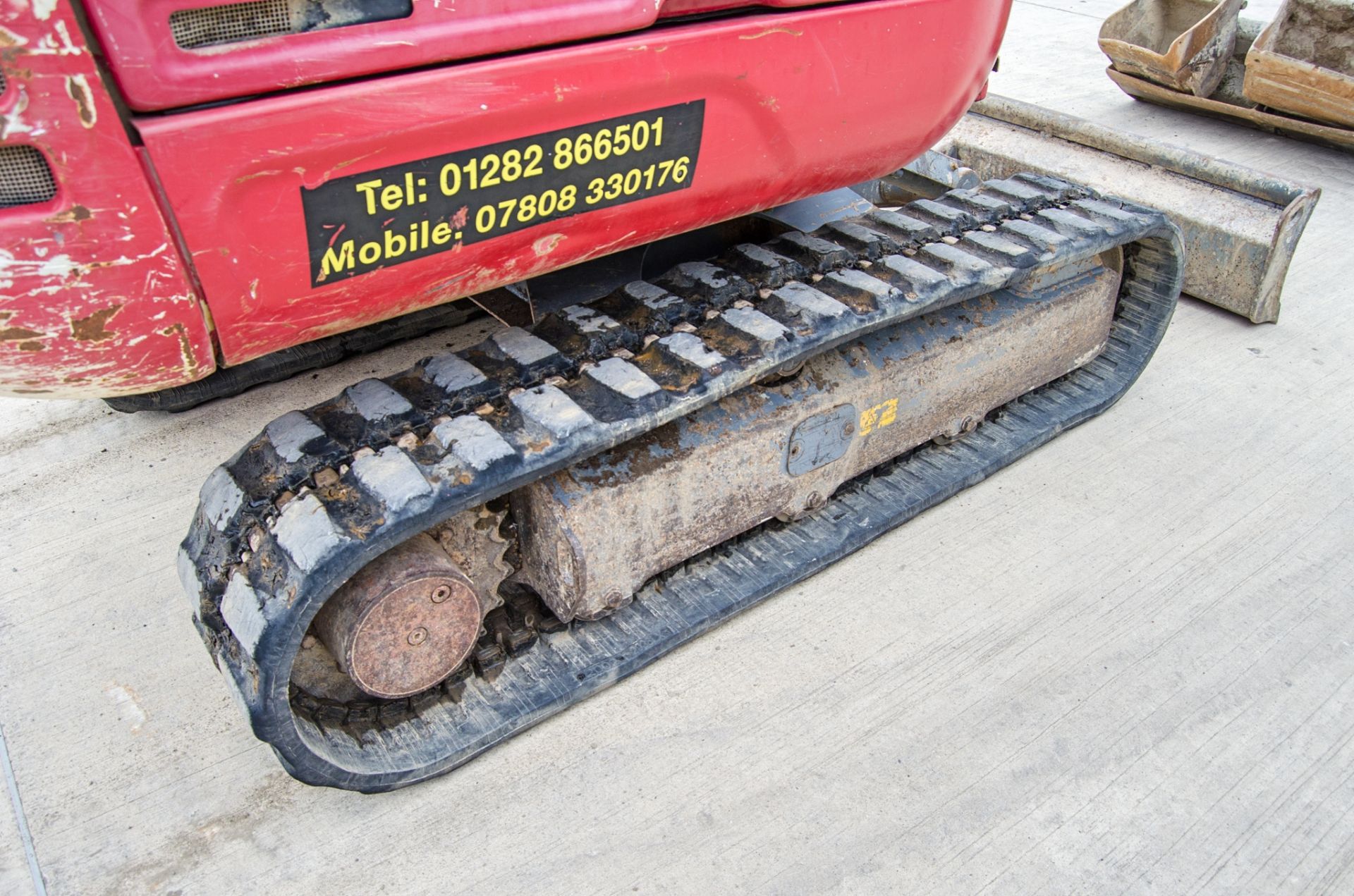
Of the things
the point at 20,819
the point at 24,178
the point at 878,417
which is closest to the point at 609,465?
the point at 878,417

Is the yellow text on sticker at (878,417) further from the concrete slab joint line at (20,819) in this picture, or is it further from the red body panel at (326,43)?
the concrete slab joint line at (20,819)

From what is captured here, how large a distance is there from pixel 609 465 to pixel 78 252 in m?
1.11

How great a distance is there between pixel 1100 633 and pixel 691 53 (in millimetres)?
1705

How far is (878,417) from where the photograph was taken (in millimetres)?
2703

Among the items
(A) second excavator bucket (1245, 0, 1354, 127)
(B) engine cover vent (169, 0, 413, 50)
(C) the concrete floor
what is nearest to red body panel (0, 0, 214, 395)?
(B) engine cover vent (169, 0, 413, 50)

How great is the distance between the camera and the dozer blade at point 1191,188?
372 cm

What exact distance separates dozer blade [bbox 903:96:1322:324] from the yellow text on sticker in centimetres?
128

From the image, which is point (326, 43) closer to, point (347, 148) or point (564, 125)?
point (347, 148)

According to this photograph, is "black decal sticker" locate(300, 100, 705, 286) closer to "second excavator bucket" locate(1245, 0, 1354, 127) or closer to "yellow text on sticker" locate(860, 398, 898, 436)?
"yellow text on sticker" locate(860, 398, 898, 436)

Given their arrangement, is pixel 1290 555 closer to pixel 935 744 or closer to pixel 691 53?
pixel 935 744

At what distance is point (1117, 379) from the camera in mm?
3350

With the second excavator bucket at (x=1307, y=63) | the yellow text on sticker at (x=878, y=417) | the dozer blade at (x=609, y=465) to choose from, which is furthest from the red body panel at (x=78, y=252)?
the second excavator bucket at (x=1307, y=63)

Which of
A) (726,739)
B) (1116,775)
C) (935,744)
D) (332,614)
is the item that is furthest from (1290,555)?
(332,614)

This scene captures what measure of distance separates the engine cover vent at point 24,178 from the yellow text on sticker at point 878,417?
186 cm
